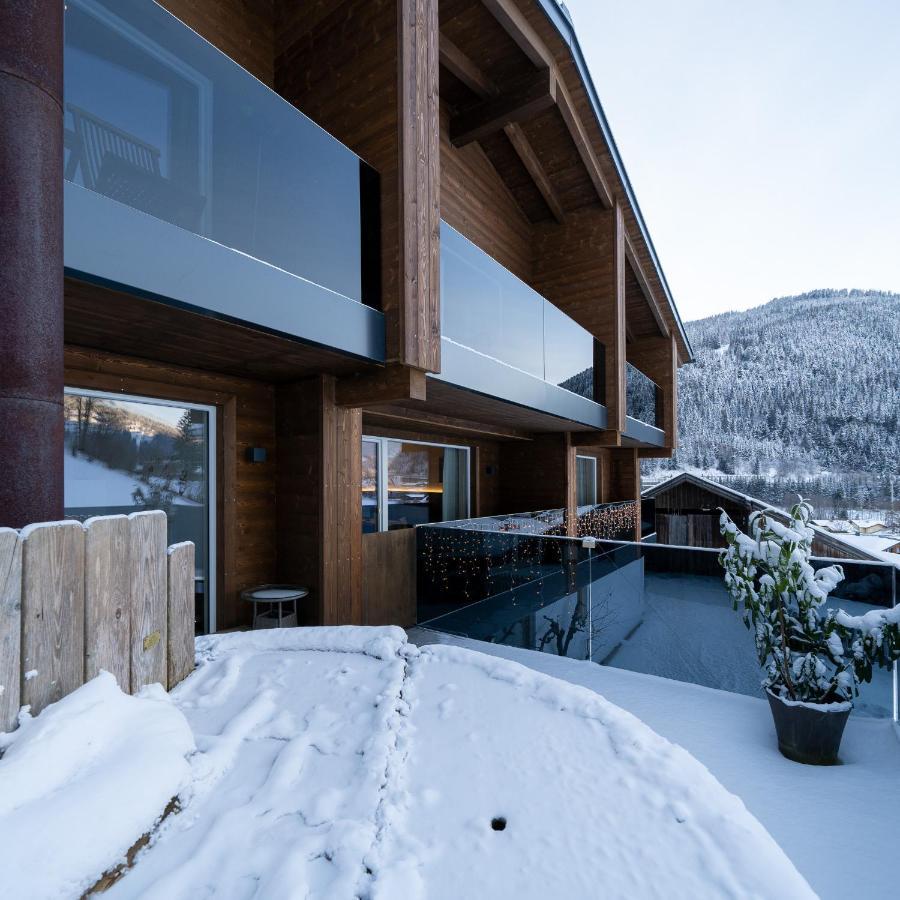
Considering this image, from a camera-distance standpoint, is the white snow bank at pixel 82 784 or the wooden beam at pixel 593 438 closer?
the white snow bank at pixel 82 784

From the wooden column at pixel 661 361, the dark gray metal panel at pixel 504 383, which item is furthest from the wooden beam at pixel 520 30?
the wooden column at pixel 661 361

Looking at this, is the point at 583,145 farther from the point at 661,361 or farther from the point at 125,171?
the point at 661,361

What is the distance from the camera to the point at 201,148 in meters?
3.07

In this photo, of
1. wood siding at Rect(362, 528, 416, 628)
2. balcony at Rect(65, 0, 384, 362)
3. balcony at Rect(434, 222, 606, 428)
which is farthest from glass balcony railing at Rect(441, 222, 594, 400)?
wood siding at Rect(362, 528, 416, 628)

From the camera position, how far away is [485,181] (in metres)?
8.28

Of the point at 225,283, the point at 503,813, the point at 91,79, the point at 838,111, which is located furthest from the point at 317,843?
the point at 838,111

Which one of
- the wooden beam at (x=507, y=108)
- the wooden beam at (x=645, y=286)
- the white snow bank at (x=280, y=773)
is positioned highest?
the wooden beam at (x=507, y=108)

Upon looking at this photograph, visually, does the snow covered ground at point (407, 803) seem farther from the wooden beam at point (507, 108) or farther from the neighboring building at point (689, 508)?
the neighboring building at point (689, 508)

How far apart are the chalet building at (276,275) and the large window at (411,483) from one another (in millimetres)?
48

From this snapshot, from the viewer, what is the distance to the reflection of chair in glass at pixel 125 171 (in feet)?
8.45

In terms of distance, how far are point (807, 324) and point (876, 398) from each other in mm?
18260

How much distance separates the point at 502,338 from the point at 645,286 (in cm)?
736

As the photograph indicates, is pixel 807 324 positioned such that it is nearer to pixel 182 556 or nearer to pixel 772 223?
pixel 772 223

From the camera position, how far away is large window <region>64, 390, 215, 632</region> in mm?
3627
